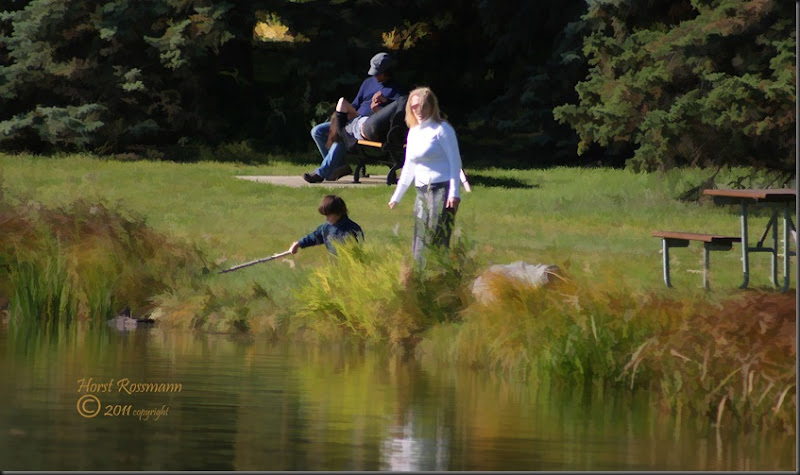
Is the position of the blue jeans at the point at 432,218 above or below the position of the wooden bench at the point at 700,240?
above

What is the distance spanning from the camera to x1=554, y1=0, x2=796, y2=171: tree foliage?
866 inches

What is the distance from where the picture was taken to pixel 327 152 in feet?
80.3

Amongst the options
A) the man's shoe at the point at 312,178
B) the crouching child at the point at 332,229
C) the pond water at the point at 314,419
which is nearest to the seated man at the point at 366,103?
the man's shoe at the point at 312,178

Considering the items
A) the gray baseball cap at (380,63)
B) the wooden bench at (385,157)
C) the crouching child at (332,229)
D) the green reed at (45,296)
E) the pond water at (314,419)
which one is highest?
the gray baseball cap at (380,63)

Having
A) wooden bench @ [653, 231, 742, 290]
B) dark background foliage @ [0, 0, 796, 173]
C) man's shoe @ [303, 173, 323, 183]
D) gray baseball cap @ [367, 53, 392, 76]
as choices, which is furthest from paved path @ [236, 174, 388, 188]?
wooden bench @ [653, 231, 742, 290]

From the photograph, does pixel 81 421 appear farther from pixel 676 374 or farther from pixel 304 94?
pixel 304 94

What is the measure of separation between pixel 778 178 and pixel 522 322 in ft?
38.5

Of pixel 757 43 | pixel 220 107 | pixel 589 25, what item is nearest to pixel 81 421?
pixel 757 43

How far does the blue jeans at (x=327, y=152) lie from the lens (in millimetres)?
23984

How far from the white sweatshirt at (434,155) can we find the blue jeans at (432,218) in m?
0.08

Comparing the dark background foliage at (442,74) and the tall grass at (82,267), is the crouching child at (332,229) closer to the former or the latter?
the tall grass at (82,267)

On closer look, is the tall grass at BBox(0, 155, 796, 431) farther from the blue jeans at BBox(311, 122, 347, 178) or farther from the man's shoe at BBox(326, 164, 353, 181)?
the man's shoe at BBox(326, 164, 353, 181)

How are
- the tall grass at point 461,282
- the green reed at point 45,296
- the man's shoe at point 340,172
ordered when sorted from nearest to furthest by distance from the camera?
the tall grass at point 461,282, the green reed at point 45,296, the man's shoe at point 340,172

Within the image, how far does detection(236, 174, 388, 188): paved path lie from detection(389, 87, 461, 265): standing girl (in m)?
8.73
